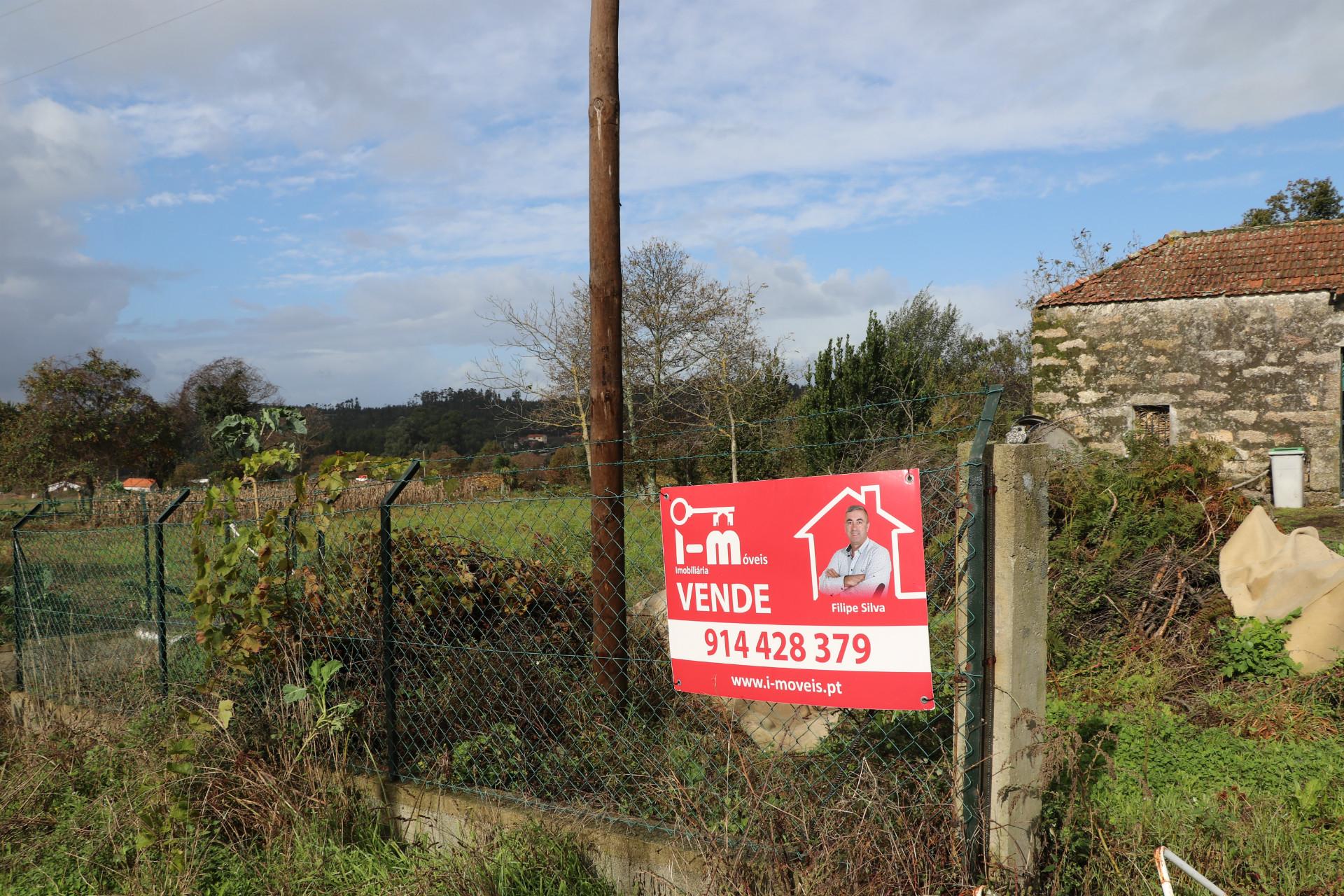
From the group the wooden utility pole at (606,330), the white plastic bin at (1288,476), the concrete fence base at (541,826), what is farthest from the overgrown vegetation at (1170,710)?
the white plastic bin at (1288,476)

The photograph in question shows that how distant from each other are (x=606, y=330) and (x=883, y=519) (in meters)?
2.60

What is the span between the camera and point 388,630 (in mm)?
4246

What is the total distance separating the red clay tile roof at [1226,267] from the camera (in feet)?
48.0

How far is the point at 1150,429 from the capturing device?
15383 millimetres

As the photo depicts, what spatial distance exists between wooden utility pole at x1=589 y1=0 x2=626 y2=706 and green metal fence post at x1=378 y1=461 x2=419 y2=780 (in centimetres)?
96

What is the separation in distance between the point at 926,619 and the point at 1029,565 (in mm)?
370

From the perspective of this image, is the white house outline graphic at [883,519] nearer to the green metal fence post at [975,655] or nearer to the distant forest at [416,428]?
the green metal fence post at [975,655]

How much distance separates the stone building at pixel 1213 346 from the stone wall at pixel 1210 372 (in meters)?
0.02

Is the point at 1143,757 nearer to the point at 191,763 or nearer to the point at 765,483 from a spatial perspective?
the point at 765,483

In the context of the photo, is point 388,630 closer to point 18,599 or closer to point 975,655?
point 975,655

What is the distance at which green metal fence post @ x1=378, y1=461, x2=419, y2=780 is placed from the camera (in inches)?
165

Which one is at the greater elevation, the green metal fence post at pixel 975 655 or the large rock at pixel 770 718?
the green metal fence post at pixel 975 655

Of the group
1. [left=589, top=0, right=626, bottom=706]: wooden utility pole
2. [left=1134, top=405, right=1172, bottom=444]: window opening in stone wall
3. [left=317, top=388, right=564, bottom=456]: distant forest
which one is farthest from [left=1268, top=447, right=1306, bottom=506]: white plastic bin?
[left=317, top=388, right=564, bottom=456]: distant forest

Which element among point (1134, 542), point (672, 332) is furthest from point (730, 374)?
→ point (1134, 542)
